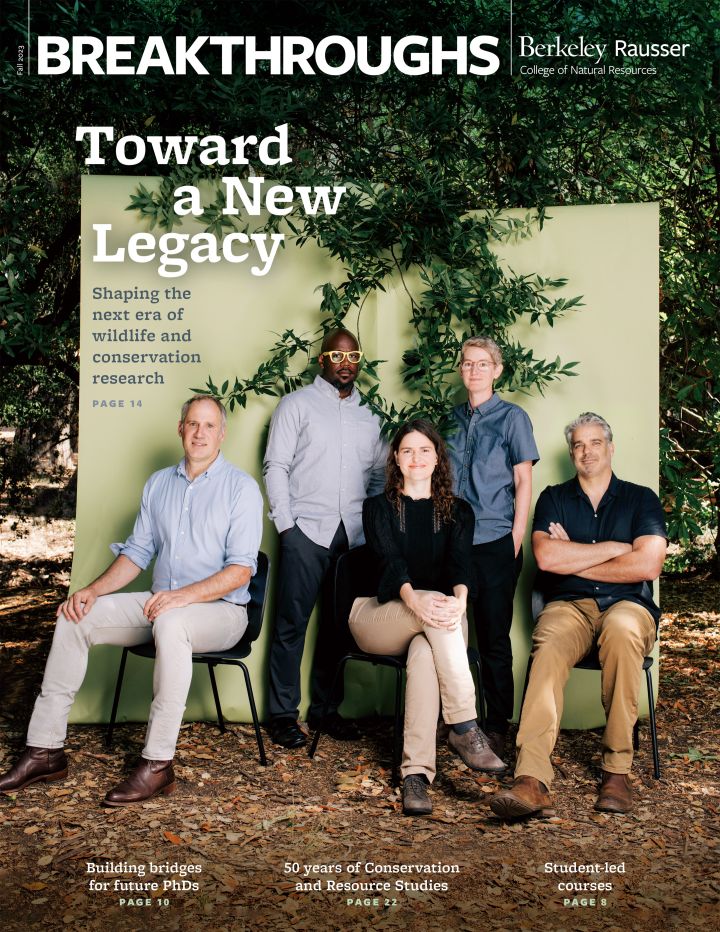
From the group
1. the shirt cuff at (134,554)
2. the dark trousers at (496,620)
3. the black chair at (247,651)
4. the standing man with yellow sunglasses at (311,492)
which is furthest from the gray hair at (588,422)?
the shirt cuff at (134,554)

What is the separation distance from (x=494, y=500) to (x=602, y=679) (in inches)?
32.6

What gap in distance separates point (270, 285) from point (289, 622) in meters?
1.47

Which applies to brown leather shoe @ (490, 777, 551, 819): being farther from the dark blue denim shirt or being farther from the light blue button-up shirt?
the light blue button-up shirt

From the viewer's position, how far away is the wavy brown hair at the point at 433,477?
12.4ft

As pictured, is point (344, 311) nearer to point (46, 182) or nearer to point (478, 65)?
point (478, 65)

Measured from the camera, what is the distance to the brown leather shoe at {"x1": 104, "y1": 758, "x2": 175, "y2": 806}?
343 cm

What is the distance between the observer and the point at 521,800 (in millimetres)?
3281

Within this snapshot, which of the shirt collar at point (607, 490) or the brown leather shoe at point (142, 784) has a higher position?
the shirt collar at point (607, 490)

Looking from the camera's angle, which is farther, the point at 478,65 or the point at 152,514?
the point at 478,65

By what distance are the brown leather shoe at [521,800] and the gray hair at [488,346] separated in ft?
5.36

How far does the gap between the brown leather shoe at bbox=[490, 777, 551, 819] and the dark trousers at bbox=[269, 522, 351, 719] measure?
99 cm

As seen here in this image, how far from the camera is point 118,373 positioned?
14.1ft

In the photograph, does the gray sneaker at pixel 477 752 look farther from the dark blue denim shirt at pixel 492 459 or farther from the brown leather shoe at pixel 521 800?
the dark blue denim shirt at pixel 492 459

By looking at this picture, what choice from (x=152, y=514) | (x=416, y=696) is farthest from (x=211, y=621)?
(x=416, y=696)
